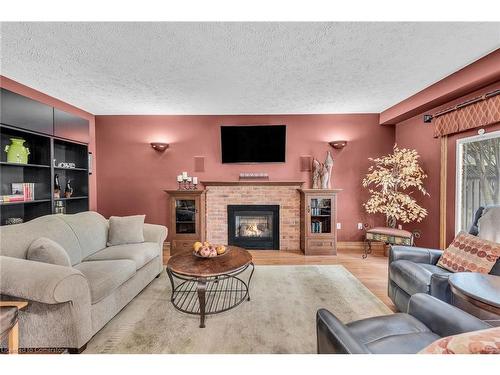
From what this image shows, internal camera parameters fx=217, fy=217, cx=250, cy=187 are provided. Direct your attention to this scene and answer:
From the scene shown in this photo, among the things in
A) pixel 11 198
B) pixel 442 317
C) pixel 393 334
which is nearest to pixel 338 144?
pixel 442 317

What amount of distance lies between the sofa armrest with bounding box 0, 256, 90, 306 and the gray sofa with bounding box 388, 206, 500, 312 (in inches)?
103

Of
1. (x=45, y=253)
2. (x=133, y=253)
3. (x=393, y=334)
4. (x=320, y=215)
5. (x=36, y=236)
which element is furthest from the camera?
(x=320, y=215)

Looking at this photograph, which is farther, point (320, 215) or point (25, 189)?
point (320, 215)

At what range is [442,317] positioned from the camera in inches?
48.3

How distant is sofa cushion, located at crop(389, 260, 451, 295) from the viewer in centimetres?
176

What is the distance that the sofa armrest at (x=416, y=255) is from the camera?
2.13 metres

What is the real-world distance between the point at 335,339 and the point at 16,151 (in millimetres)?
3734

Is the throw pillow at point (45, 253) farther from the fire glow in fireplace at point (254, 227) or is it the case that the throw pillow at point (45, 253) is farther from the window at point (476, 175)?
the window at point (476, 175)

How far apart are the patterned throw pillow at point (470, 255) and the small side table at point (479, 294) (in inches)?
10.2

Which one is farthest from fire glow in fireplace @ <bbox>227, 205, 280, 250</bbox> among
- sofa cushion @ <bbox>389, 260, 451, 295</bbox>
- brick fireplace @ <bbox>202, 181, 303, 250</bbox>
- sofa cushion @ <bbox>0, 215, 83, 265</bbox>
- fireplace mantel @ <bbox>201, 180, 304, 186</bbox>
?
sofa cushion @ <bbox>0, 215, 83, 265</bbox>

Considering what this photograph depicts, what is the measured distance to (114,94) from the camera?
3.01 m

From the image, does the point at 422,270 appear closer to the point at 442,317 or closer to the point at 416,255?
the point at 416,255
